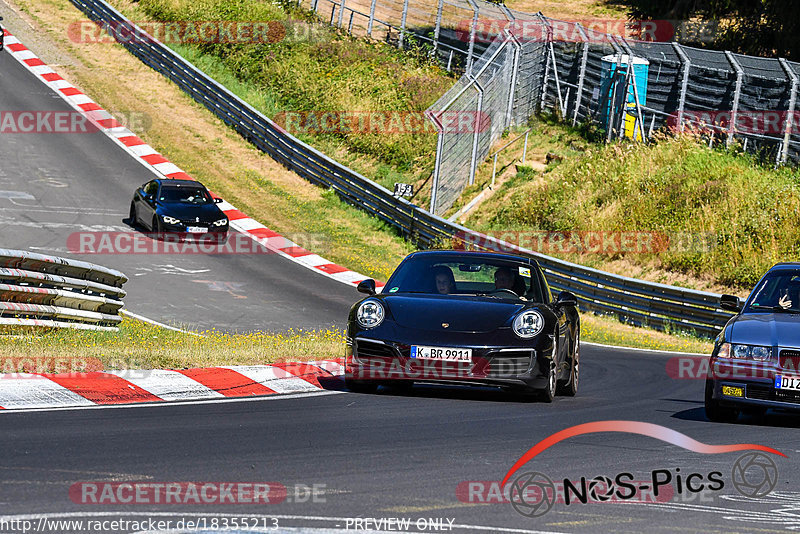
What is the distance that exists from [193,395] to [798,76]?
2112 centimetres

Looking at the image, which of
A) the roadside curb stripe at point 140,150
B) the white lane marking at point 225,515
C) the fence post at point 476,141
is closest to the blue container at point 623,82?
the fence post at point 476,141

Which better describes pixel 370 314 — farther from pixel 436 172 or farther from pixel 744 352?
pixel 436 172

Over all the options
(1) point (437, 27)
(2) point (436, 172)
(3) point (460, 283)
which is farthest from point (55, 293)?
(1) point (437, 27)

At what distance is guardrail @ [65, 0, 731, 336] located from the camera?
22.5m

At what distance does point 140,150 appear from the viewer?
34.9 m

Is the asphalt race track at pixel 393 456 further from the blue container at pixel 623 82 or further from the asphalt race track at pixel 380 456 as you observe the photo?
the blue container at pixel 623 82

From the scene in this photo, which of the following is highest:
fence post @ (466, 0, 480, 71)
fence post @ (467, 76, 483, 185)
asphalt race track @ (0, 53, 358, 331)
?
fence post @ (466, 0, 480, 71)

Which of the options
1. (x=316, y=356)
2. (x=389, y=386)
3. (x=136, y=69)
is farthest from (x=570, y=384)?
(x=136, y=69)

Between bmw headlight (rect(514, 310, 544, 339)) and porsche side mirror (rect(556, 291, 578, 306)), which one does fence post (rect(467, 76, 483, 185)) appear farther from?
bmw headlight (rect(514, 310, 544, 339))

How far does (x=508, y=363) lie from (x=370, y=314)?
1.32m

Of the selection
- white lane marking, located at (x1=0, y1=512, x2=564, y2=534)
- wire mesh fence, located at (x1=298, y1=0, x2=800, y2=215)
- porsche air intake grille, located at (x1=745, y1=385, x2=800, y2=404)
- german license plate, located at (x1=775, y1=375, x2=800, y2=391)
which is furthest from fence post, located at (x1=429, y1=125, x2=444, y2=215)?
white lane marking, located at (x1=0, y1=512, x2=564, y2=534)

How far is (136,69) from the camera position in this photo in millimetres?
42156

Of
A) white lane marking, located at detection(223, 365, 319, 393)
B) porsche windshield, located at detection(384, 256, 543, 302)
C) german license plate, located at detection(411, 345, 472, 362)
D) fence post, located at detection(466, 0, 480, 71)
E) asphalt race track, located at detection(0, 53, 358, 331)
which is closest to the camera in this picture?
german license plate, located at detection(411, 345, 472, 362)

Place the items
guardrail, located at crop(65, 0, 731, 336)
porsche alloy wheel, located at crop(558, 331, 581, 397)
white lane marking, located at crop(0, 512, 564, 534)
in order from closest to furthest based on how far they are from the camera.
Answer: white lane marking, located at crop(0, 512, 564, 534) → porsche alloy wheel, located at crop(558, 331, 581, 397) → guardrail, located at crop(65, 0, 731, 336)
